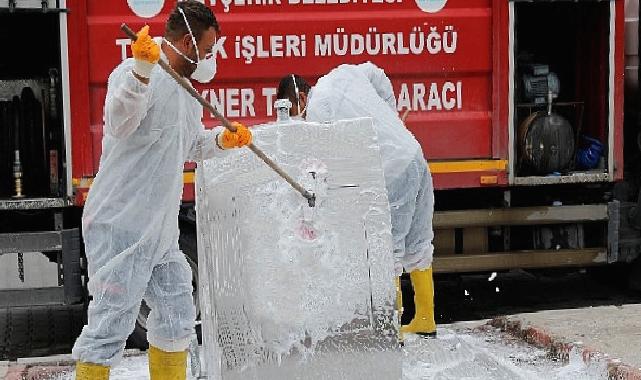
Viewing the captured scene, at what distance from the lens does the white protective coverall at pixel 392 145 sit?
529 cm

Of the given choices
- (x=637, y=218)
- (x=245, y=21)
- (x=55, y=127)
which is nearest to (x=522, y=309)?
(x=637, y=218)

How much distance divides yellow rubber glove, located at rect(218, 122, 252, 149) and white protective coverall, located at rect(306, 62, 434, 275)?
1202 mm

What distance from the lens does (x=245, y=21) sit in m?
6.03

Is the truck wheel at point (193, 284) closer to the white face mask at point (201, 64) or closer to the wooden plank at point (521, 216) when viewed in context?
the wooden plank at point (521, 216)

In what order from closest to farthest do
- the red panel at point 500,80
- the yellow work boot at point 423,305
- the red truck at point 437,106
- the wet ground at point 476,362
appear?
the wet ground at point 476,362 → the yellow work boot at point 423,305 → the red truck at point 437,106 → the red panel at point 500,80

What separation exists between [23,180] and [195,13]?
251 cm

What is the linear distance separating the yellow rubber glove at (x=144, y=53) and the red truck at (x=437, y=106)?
2.20 meters

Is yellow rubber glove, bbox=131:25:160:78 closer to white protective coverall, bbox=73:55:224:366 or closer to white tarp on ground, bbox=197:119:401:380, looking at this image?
white protective coverall, bbox=73:55:224:366

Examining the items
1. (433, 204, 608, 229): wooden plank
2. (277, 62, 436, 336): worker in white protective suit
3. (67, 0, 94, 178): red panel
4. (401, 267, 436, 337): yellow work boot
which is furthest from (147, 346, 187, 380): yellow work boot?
(433, 204, 608, 229): wooden plank

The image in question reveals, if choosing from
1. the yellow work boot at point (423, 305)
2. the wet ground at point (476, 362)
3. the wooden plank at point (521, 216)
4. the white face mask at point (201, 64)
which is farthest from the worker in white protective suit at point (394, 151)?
the white face mask at point (201, 64)

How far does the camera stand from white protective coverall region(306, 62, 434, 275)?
208 inches

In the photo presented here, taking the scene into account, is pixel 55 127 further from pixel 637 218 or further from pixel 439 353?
pixel 637 218

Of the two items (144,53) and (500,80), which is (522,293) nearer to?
(500,80)

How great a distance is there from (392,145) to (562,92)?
211 cm
